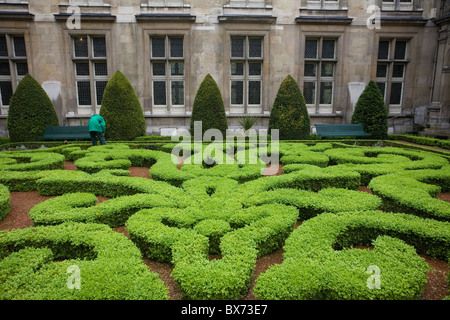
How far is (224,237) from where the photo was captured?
2779 millimetres

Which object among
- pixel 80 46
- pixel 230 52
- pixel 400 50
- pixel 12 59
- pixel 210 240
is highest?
pixel 400 50

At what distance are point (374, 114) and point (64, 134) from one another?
12.5 meters

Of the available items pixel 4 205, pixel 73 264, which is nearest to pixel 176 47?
pixel 4 205

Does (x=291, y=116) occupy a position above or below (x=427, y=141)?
above

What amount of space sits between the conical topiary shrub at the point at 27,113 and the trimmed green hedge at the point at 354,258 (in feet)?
37.2

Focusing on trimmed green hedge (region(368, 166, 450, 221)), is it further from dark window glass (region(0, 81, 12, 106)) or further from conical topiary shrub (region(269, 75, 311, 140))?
dark window glass (region(0, 81, 12, 106))

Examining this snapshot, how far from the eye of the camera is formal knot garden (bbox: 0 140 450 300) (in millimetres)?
2141

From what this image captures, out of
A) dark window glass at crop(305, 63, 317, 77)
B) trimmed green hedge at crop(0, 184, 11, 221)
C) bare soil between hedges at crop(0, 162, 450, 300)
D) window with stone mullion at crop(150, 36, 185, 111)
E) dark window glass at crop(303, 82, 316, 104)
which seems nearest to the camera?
bare soil between hedges at crop(0, 162, 450, 300)

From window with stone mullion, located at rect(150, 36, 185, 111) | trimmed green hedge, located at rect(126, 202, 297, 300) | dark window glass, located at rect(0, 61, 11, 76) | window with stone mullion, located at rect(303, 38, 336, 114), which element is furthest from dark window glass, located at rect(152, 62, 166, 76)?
trimmed green hedge, located at rect(126, 202, 297, 300)

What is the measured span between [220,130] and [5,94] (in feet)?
37.0

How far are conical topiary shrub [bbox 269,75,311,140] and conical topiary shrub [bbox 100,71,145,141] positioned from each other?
5.44 metres

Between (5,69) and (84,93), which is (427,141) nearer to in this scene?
(84,93)

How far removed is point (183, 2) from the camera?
13.9 metres

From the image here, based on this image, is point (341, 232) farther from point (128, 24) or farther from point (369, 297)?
point (128, 24)
